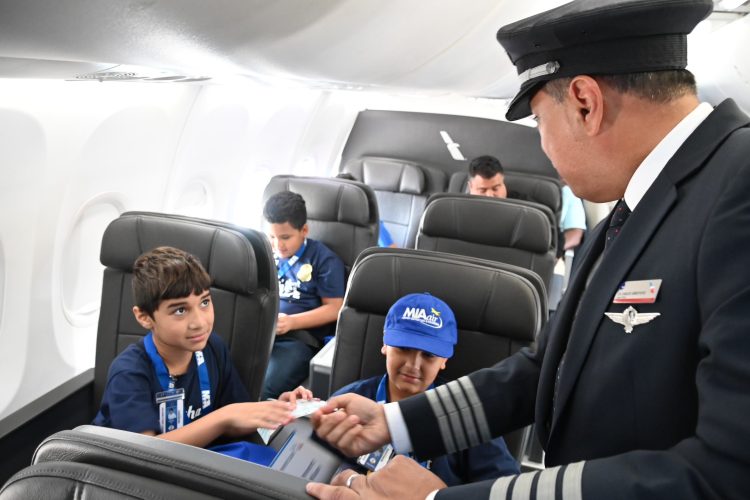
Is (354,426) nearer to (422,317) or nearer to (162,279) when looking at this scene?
(422,317)

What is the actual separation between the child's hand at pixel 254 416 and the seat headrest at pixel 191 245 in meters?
0.63

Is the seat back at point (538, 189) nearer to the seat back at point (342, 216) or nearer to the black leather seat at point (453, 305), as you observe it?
the seat back at point (342, 216)

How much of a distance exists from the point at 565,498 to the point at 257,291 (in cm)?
174

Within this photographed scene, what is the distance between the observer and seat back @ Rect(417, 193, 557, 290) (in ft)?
12.2

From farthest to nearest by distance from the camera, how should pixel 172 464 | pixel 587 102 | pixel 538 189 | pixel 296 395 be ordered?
1. pixel 538 189
2. pixel 296 395
3. pixel 587 102
4. pixel 172 464

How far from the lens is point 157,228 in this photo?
Answer: 256 cm

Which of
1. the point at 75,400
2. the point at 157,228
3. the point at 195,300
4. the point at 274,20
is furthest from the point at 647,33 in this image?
the point at 75,400

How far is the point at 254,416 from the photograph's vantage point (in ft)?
6.17

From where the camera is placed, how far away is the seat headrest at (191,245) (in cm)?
246

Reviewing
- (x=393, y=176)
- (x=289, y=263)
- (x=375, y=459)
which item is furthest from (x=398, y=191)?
(x=375, y=459)

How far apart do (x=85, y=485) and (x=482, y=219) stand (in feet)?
10.4

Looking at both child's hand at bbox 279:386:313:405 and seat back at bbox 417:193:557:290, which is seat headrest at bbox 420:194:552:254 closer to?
seat back at bbox 417:193:557:290

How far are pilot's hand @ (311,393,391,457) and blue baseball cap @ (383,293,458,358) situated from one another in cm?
51

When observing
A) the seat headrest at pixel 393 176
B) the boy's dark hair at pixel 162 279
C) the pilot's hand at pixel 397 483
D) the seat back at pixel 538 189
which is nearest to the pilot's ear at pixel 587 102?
the pilot's hand at pixel 397 483
